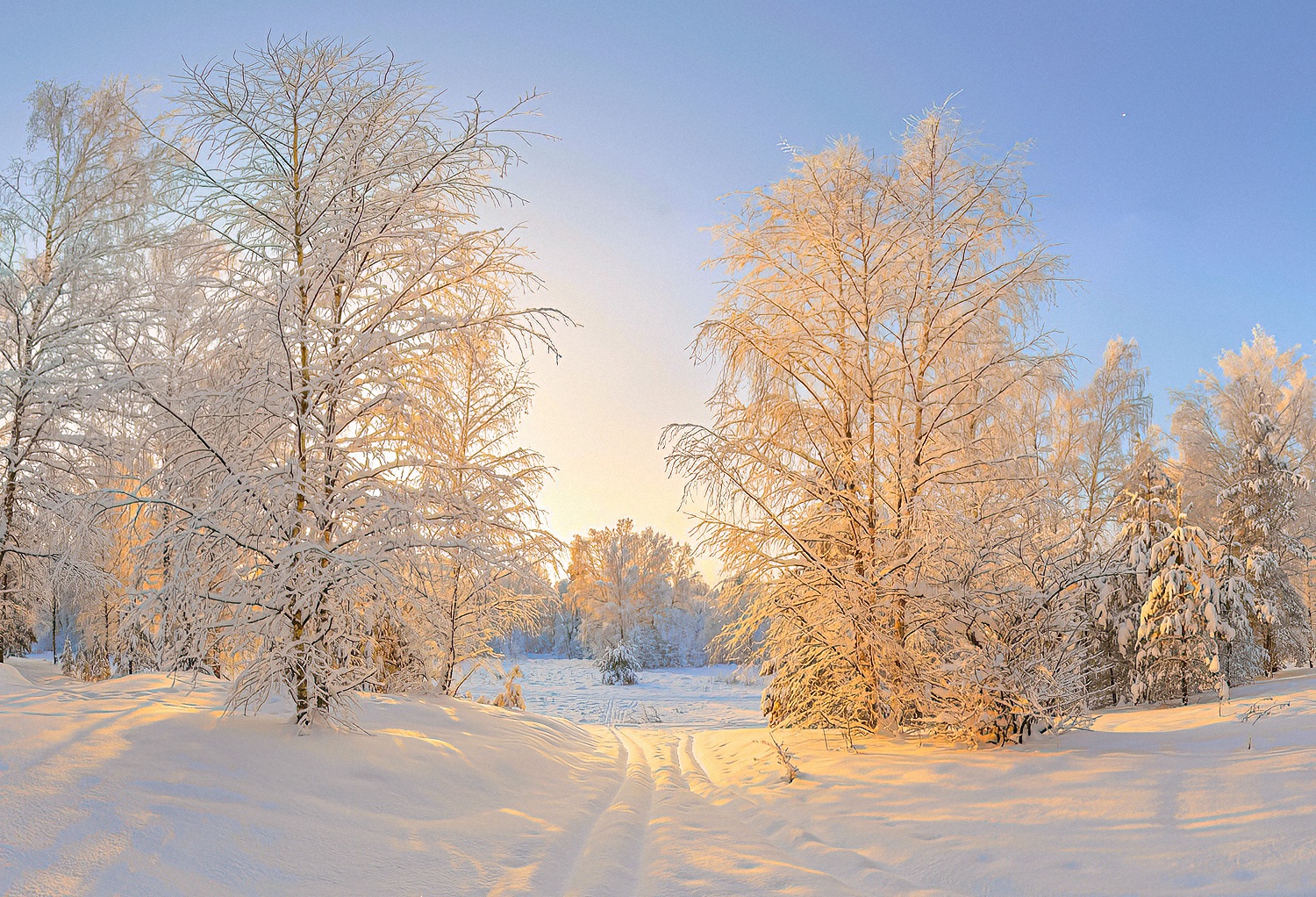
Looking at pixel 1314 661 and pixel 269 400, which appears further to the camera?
pixel 1314 661

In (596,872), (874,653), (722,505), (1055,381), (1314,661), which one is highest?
(1055,381)

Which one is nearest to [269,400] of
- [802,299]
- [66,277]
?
[802,299]

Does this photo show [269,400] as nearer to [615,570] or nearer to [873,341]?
[873,341]

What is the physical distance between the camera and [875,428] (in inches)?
321

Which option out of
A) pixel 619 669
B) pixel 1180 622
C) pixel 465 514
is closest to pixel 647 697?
pixel 619 669

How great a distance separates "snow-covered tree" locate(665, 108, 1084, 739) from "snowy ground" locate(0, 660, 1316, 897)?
1277mm

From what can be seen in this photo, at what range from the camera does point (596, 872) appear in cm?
429

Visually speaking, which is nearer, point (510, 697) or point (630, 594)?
point (510, 697)

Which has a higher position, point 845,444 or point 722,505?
point 845,444

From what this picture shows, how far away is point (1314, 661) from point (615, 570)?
3442cm

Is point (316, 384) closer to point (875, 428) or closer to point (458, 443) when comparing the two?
point (458, 443)

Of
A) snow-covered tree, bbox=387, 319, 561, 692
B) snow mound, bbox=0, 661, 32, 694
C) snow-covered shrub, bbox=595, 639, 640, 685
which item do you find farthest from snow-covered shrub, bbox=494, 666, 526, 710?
snow-covered shrub, bbox=595, 639, 640, 685

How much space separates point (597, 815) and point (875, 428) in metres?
5.26

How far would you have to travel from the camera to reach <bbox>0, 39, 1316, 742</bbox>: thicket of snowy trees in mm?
5598
